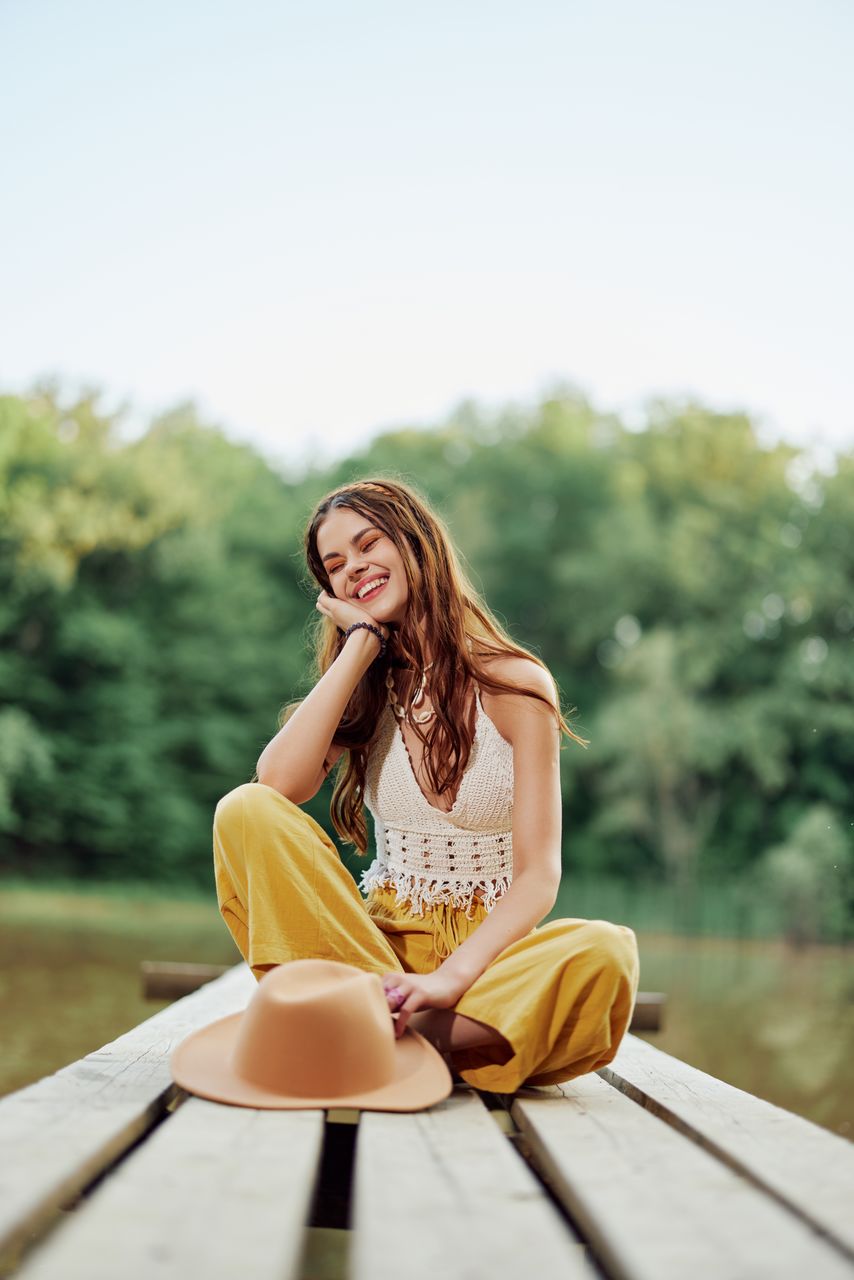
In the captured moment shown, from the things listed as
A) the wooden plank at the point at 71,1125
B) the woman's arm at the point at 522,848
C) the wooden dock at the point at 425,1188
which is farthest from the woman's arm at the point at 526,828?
the wooden plank at the point at 71,1125

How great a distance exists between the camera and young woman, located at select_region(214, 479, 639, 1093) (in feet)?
6.62

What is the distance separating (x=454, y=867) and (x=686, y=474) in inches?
841

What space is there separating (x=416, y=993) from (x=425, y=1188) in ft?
A: 2.01

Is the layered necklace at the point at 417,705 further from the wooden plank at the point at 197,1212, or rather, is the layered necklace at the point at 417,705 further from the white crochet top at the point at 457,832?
the wooden plank at the point at 197,1212

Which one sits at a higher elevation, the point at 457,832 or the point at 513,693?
the point at 513,693

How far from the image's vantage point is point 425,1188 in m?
1.37

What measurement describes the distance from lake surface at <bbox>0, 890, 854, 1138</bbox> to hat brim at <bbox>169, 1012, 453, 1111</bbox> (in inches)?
117

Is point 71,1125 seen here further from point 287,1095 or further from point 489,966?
point 489,966

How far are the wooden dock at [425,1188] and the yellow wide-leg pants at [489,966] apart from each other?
0.08 meters

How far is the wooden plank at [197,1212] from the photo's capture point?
1.08 metres

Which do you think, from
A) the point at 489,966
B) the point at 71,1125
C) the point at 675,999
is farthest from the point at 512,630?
the point at 71,1125

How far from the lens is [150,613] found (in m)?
21.0

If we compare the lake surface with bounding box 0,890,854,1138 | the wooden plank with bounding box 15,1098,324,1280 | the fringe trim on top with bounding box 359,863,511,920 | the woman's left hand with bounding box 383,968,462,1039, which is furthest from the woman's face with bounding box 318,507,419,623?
the lake surface with bounding box 0,890,854,1138

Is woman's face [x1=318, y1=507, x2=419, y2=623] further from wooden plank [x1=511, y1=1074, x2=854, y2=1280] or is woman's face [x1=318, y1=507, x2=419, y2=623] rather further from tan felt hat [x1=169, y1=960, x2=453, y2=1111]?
wooden plank [x1=511, y1=1074, x2=854, y2=1280]
